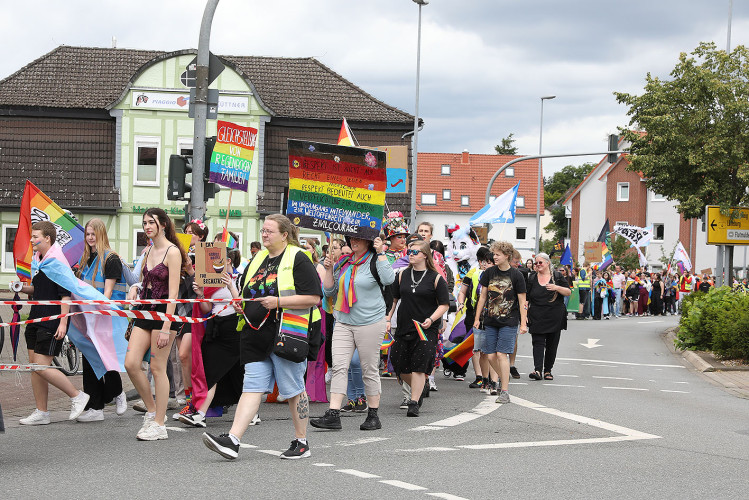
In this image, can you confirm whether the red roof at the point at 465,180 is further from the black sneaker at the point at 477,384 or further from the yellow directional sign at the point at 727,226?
the black sneaker at the point at 477,384

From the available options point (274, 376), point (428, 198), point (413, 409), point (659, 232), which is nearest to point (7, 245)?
point (413, 409)

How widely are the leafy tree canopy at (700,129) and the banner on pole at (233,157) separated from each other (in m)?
16.5

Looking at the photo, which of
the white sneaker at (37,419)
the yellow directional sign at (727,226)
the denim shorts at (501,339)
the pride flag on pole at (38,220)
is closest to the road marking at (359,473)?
the white sneaker at (37,419)

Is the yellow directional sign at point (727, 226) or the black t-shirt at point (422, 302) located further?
the yellow directional sign at point (727, 226)

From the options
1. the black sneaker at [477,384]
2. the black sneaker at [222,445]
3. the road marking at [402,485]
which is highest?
the black sneaker at [222,445]

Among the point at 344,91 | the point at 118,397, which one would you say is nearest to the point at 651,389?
the point at 118,397

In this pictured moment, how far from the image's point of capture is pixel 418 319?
403 inches

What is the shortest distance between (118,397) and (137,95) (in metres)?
26.6

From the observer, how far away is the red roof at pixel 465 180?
260ft

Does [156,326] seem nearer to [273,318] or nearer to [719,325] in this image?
[273,318]

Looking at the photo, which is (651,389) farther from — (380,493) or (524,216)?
(524,216)

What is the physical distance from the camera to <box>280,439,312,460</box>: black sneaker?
292 inches

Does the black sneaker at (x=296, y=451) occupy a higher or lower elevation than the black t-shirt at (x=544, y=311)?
lower

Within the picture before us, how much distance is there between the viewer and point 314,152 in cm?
931
